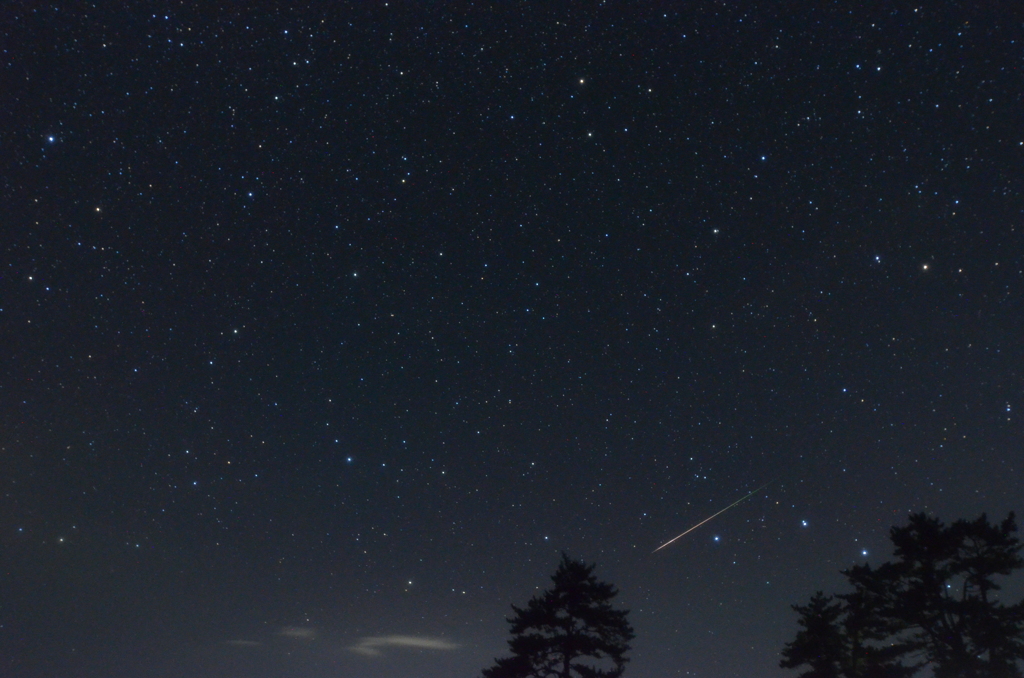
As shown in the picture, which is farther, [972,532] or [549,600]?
[549,600]

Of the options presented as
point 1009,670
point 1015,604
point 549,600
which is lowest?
point 1009,670

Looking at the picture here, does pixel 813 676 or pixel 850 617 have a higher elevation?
pixel 850 617

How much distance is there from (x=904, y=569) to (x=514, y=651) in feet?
36.6

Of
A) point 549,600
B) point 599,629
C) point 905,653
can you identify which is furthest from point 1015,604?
point 549,600

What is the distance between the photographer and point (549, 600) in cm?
2070

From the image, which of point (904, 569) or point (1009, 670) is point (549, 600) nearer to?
point (904, 569)

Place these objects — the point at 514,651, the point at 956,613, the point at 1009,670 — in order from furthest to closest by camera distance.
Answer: the point at 514,651
the point at 956,613
the point at 1009,670

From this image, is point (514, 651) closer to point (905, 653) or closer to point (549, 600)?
point (549, 600)

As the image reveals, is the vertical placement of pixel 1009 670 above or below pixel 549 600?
below

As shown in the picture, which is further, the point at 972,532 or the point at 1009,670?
the point at 972,532

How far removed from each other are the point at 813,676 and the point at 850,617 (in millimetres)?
2078

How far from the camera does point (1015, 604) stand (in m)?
18.2

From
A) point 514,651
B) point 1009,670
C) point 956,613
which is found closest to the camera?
point 1009,670

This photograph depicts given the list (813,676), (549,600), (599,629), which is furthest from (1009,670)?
(549,600)
